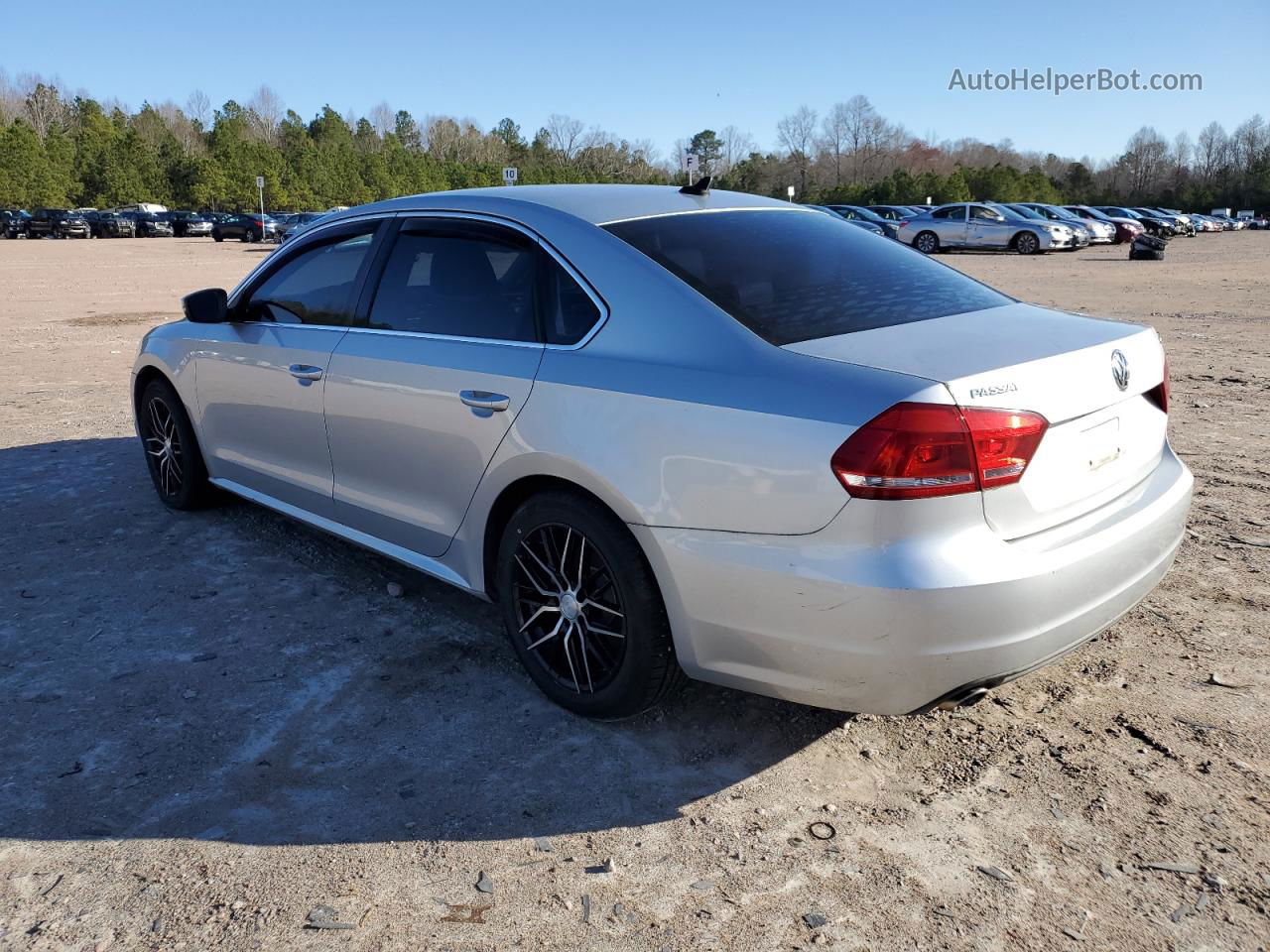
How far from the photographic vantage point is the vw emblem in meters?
3.08

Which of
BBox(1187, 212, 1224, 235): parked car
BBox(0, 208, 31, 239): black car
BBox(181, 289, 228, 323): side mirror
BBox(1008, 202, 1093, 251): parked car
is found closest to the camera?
BBox(181, 289, 228, 323): side mirror

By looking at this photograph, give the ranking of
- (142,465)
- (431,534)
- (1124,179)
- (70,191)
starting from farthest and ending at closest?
(1124,179)
(70,191)
(142,465)
(431,534)

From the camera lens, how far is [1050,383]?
111 inches

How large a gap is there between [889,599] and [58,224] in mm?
67684

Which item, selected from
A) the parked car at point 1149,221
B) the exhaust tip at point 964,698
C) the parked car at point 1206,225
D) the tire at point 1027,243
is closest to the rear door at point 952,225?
the tire at point 1027,243

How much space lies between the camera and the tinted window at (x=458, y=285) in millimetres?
3646

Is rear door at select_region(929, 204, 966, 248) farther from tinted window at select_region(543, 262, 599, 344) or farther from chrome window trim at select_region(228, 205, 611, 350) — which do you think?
tinted window at select_region(543, 262, 599, 344)

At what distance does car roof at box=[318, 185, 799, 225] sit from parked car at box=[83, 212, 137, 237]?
65282 mm

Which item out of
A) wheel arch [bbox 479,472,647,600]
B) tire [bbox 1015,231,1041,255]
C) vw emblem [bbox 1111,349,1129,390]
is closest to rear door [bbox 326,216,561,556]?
wheel arch [bbox 479,472,647,600]

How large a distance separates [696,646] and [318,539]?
2.89 meters

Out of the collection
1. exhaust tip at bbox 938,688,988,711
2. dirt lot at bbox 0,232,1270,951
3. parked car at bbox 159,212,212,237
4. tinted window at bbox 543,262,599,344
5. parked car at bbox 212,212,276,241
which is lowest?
dirt lot at bbox 0,232,1270,951

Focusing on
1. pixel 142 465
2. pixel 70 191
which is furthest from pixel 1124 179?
pixel 142 465

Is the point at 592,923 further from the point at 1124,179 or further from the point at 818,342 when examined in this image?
the point at 1124,179

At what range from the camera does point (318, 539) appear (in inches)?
210
